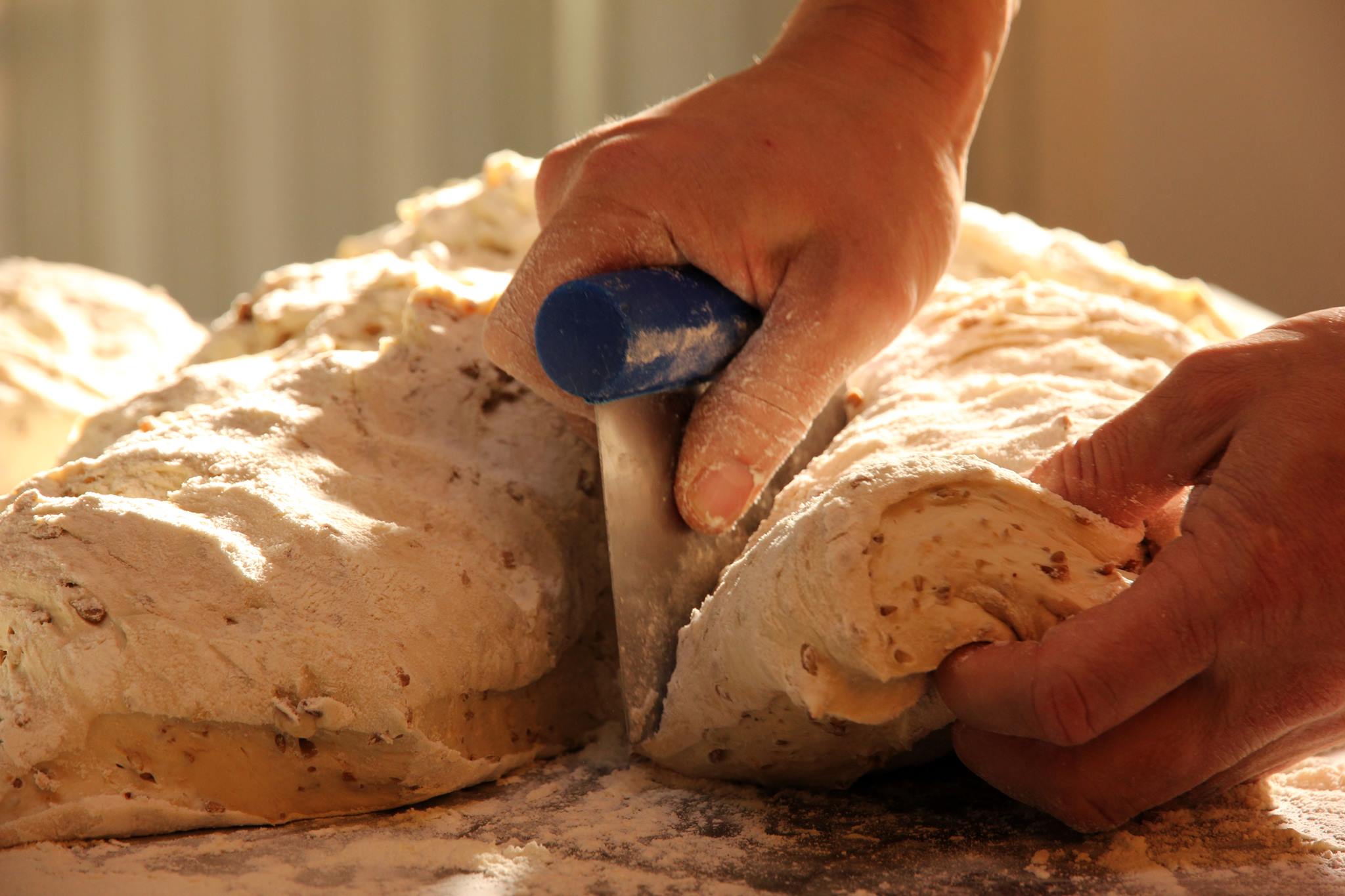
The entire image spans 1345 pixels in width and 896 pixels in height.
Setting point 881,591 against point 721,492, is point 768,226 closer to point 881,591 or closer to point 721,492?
point 721,492

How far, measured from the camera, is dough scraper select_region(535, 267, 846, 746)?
932 millimetres

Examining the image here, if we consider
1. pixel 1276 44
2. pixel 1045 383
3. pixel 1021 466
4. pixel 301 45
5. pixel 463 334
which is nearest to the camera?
pixel 1021 466

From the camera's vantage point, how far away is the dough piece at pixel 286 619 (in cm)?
88

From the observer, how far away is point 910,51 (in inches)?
48.3

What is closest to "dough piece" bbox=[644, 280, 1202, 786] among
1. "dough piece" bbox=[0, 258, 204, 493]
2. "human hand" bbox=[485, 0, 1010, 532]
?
"human hand" bbox=[485, 0, 1010, 532]

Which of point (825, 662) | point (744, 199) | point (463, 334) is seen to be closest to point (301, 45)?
point (463, 334)

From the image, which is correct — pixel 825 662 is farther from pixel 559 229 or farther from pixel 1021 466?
pixel 559 229

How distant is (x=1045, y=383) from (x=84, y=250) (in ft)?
13.5

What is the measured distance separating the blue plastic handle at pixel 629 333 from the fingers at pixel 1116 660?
1.26 ft

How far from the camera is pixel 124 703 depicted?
2.87ft

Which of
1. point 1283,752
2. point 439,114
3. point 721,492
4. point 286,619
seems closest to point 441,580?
point 286,619

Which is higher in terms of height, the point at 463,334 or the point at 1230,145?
the point at 1230,145

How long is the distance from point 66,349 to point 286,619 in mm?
1344

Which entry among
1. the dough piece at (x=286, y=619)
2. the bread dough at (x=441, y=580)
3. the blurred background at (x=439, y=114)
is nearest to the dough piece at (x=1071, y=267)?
the bread dough at (x=441, y=580)
